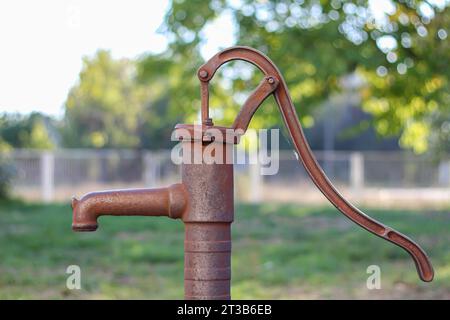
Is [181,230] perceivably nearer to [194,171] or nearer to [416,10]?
[416,10]

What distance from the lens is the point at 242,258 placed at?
825 centimetres

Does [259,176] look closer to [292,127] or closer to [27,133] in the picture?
[27,133]

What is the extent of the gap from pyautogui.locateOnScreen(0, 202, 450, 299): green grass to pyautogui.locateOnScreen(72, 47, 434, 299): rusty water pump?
10.1 ft

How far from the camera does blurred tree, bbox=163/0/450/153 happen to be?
28.1 ft

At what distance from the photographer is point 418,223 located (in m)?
11.2

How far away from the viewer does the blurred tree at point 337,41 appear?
8578mm

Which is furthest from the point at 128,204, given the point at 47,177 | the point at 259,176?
the point at 47,177

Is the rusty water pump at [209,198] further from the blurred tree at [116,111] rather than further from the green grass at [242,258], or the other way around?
the blurred tree at [116,111]

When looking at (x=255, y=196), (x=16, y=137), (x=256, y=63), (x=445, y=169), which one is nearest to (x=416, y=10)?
(x=256, y=63)

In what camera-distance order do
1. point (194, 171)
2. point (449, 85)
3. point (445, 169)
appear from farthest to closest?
point (445, 169), point (449, 85), point (194, 171)

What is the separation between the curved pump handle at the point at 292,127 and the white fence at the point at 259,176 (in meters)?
15.8

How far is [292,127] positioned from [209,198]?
38cm

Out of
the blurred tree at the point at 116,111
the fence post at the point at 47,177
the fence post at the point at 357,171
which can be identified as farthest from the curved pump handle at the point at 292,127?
the blurred tree at the point at 116,111

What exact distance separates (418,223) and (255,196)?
A: 8203 millimetres
